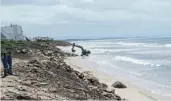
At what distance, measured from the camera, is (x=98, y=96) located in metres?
15.5

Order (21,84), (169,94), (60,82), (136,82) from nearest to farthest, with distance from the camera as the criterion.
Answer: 1. (21,84)
2. (60,82)
3. (169,94)
4. (136,82)

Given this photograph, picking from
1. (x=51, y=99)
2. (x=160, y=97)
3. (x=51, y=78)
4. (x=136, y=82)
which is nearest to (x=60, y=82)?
(x=51, y=78)

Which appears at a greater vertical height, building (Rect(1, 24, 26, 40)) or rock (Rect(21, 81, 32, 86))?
building (Rect(1, 24, 26, 40))

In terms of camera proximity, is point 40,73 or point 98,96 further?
point 40,73

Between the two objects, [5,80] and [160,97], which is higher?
[5,80]

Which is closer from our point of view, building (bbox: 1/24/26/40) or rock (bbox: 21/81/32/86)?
rock (bbox: 21/81/32/86)

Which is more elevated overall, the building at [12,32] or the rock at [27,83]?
the building at [12,32]

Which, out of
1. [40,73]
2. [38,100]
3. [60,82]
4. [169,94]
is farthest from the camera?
[169,94]

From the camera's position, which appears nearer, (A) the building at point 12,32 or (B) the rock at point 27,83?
(B) the rock at point 27,83

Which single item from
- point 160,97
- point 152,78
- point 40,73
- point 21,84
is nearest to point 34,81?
point 21,84

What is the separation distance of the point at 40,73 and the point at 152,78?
465 inches

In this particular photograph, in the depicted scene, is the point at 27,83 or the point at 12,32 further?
the point at 12,32

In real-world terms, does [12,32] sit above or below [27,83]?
above

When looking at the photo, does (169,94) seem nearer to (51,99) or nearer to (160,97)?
(160,97)
